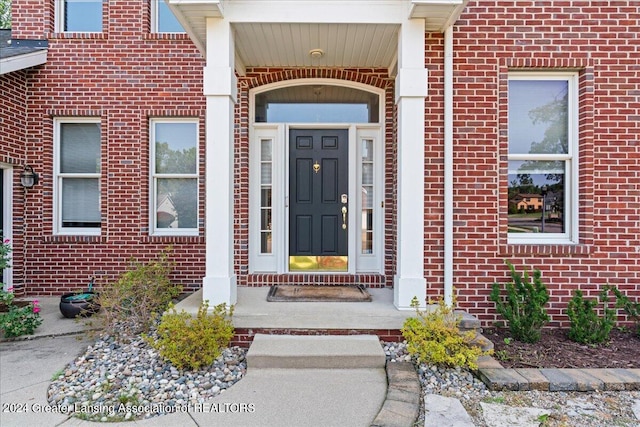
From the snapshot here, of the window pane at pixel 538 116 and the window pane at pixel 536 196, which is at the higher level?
the window pane at pixel 538 116

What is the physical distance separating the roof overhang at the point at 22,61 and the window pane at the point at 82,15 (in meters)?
0.63

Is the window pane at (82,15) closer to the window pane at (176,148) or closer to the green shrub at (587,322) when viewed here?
the window pane at (176,148)

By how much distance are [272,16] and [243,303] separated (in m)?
2.89

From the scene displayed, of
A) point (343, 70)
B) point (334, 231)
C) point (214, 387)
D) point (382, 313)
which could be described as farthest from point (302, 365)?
point (343, 70)

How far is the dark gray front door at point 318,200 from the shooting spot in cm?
504

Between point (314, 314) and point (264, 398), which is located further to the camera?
point (314, 314)

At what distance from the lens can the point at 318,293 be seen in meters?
4.46

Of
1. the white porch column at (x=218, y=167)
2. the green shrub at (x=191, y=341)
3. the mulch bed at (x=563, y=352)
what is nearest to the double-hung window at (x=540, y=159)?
the mulch bed at (x=563, y=352)

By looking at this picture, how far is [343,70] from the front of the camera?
4887 millimetres

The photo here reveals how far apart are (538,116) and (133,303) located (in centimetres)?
478

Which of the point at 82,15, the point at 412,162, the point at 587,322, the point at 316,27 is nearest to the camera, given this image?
the point at 587,322

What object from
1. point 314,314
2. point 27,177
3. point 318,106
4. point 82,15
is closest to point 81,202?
point 27,177

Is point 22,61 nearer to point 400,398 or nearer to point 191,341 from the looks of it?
point 191,341

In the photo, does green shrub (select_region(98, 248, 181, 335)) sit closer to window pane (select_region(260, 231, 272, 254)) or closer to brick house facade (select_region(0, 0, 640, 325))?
brick house facade (select_region(0, 0, 640, 325))
